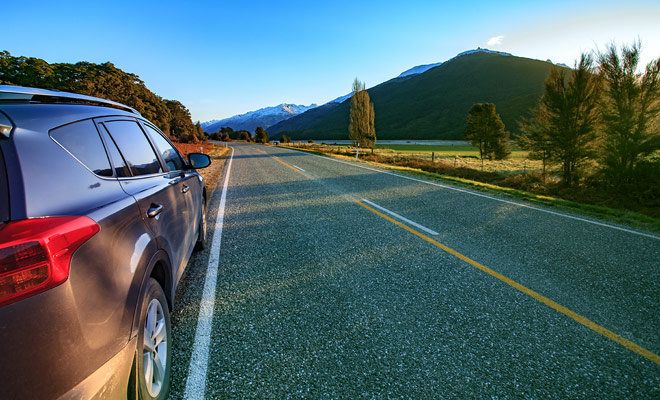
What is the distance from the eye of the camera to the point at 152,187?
2324 millimetres

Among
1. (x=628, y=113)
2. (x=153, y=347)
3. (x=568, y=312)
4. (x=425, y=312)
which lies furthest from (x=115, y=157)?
(x=628, y=113)

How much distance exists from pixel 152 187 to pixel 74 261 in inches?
48.2

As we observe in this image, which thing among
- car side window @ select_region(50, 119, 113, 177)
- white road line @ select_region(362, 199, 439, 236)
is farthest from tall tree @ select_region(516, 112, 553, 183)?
car side window @ select_region(50, 119, 113, 177)

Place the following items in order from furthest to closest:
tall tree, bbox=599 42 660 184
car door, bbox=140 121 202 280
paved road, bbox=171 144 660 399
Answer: tall tree, bbox=599 42 660 184, car door, bbox=140 121 202 280, paved road, bbox=171 144 660 399

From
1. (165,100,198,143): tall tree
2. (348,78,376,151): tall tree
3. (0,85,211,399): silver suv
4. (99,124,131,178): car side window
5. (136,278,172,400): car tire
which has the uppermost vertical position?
(165,100,198,143): tall tree

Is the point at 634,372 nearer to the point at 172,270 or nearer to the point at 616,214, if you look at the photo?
the point at 172,270

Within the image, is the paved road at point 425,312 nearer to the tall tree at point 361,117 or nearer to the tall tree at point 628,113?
the tall tree at point 628,113

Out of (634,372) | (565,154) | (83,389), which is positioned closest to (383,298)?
(634,372)

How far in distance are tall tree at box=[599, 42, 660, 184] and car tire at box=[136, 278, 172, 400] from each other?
1832cm

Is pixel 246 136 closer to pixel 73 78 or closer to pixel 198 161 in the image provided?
pixel 73 78

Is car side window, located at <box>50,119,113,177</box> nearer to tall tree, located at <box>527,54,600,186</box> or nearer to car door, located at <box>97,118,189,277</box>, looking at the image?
car door, located at <box>97,118,189,277</box>

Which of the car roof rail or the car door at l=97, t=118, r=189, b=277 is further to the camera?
the car door at l=97, t=118, r=189, b=277

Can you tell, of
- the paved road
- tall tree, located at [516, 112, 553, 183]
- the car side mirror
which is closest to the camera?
the paved road

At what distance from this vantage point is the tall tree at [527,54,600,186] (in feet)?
50.0
